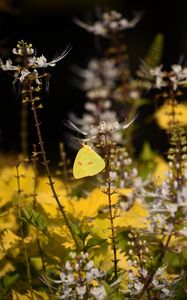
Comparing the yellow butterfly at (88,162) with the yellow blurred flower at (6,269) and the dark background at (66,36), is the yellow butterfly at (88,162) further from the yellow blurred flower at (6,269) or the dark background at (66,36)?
the dark background at (66,36)

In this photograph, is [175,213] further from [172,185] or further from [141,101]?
[141,101]

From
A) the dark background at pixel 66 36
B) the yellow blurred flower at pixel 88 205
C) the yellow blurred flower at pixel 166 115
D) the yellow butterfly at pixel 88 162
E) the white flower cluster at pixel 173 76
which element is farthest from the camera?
the dark background at pixel 66 36

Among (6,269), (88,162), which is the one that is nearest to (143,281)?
(88,162)

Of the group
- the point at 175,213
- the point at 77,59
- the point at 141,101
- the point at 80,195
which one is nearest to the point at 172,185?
the point at 175,213

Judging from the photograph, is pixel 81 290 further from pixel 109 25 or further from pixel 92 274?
pixel 109 25

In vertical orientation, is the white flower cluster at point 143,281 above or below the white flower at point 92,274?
below

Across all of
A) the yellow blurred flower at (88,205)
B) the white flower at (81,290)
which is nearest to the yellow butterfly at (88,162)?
the yellow blurred flower at (88,205)

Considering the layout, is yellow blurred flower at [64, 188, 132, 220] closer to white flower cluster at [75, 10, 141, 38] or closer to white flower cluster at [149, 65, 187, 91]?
white flower cluster at [149, 65, 187, 91]
